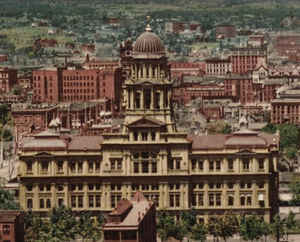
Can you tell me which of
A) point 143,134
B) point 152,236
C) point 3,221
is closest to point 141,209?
point 152,236

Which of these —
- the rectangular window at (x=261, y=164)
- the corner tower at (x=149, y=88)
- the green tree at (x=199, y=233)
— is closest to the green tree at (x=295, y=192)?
the rectangular window at (x=261, y=164)

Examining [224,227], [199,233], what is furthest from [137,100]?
[224,227]

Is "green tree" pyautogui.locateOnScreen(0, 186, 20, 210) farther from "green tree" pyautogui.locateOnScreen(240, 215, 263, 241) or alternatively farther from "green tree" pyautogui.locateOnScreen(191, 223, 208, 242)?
"green tree" pyautogui.locateOnScreen(240, 215, 263, 241)

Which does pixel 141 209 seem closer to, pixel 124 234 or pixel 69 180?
pixel 124 234

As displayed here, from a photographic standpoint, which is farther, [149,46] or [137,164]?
[149,46]

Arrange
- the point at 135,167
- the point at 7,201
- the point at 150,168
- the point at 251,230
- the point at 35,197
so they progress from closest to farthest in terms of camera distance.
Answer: the point at 251,230, the point at 150,168, the point at 135,167, the point at 35,197, the point at 7,201

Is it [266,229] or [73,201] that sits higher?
[266,229]

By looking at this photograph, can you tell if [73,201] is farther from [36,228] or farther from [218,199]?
[218,199]

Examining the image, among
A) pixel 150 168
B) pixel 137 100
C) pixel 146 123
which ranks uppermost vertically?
pixel 137 100
